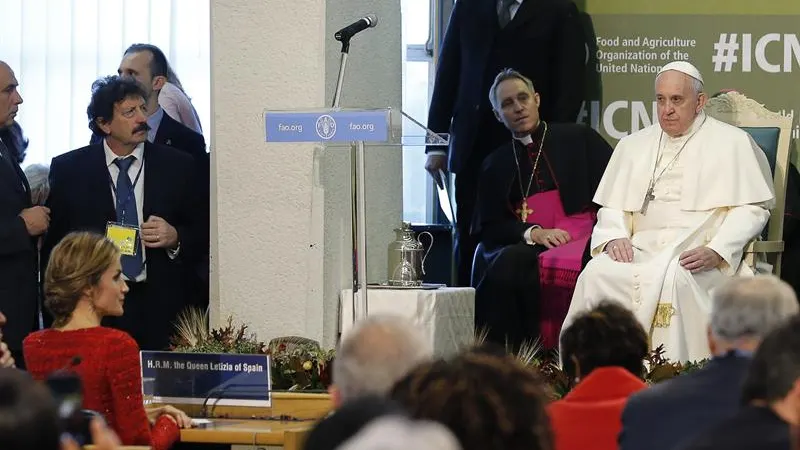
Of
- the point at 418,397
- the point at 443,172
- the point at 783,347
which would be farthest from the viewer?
the point at 443,172

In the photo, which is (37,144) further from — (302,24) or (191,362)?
(191,362)

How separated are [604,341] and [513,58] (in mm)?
4034

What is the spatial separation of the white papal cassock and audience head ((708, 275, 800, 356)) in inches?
107

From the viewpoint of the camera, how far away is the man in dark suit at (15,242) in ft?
20.0

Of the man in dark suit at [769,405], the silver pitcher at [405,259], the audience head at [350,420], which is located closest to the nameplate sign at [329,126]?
the silver pitcher at [405,259]

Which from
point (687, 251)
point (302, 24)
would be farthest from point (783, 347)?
point (302, 24)

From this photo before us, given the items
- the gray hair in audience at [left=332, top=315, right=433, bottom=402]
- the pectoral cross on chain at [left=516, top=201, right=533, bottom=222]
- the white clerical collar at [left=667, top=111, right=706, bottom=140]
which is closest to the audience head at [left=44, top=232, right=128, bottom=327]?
the gray hair in audience at [left=332, top=315, right=433, bottom=402]

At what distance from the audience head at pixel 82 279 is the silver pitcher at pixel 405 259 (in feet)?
7.99

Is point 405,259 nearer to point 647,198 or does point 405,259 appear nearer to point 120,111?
point 647,198

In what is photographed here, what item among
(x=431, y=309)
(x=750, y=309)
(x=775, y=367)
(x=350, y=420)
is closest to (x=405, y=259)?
(x=431, y=309)

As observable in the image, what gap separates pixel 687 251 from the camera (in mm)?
5996

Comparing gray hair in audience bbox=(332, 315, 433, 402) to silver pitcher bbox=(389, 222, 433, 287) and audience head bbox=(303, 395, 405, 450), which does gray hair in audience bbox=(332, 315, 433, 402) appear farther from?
silver pitcher bbox=(389, 222, 433, 287)

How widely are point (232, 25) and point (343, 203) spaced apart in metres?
0.94

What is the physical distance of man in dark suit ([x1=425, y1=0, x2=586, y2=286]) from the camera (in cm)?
736
